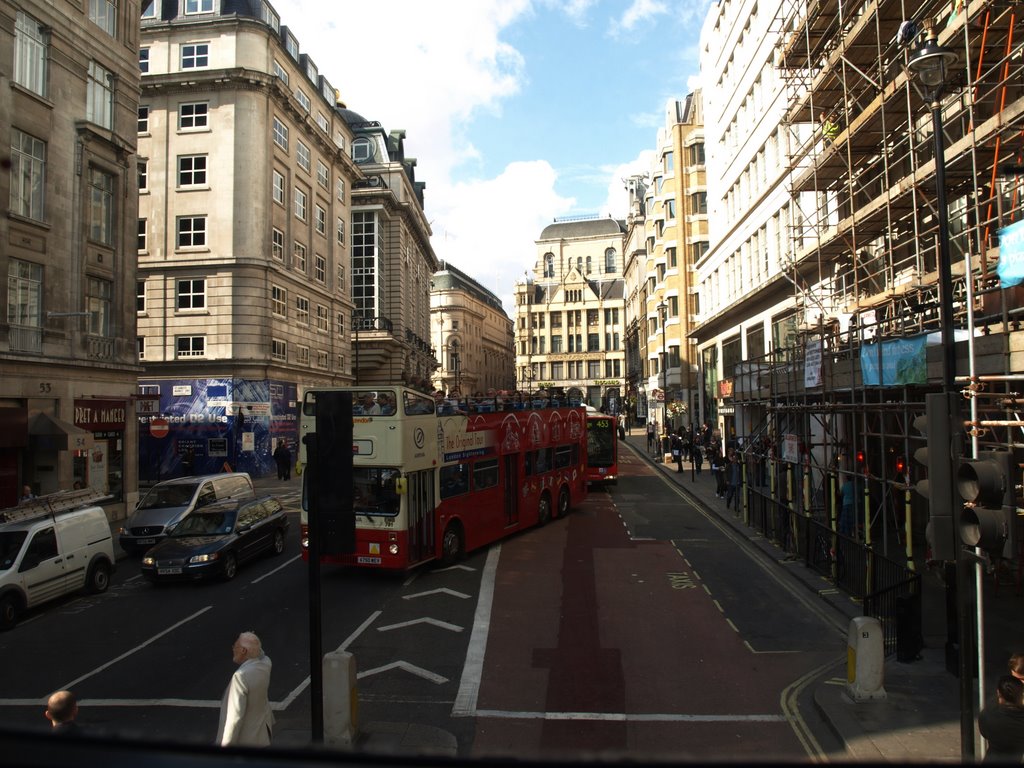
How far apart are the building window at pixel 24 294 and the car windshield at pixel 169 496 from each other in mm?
6610

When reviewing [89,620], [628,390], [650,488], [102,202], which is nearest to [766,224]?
[650,488]

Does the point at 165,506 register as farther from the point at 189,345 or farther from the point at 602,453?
the point at 189,345

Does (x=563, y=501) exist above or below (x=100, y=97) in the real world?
below

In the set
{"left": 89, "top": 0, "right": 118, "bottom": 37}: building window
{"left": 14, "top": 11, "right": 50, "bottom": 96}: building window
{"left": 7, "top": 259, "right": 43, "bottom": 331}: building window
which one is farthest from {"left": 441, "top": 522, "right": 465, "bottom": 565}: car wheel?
{"left": 89, "top": 0, "right": 118, "bottom": 37}: building window

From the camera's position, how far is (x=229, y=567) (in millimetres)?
14836

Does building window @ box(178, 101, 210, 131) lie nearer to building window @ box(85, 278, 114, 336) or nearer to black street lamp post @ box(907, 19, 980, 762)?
building window @ box(85, 278, 114, 336)

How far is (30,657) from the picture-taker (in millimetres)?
10445

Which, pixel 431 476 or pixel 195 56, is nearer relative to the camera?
pixel 431 476

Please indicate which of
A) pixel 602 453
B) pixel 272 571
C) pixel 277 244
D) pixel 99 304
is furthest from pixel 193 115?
pixel 272 571

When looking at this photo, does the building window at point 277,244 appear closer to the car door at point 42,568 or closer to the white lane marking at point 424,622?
the car door at point 42,568

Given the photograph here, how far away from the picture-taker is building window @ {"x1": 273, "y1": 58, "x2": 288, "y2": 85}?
3966 cm

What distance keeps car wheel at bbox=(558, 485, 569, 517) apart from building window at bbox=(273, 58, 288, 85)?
29171 millimetres

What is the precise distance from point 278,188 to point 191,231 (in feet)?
18.2

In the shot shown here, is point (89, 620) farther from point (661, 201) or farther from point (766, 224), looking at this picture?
point (661, 201)
